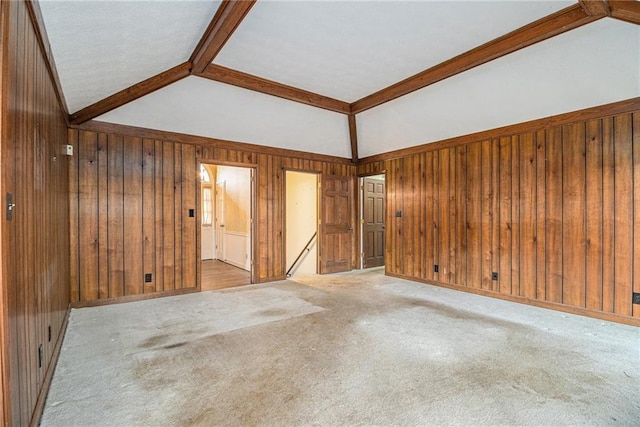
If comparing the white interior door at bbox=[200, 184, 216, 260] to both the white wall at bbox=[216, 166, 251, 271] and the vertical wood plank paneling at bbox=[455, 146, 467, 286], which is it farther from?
the vertical wood plank paneling at bbox=[455, 146, 467, 286]

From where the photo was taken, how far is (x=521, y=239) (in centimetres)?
422

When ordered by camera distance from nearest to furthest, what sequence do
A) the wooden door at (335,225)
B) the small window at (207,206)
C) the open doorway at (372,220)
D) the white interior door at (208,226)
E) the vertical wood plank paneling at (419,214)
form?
the vertical wood plank paneling at (419,214) → the wooden door at (335,225) → the open doorway at (372,220) → the white interior door at (208,226) → the small window at (207,206)

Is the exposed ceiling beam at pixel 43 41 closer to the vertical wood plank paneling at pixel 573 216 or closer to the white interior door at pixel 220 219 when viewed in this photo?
the white interior door at pixel 220 219

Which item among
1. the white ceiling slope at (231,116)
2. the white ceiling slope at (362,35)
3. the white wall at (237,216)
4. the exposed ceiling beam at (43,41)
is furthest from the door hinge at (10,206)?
the white wall at (237,216)

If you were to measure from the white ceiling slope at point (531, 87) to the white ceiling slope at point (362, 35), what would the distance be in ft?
1.92

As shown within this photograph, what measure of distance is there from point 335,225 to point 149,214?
3.51 m

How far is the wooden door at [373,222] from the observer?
23.0 ft

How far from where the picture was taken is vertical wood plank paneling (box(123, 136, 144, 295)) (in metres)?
4.27

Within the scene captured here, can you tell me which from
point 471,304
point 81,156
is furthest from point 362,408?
point 81,156

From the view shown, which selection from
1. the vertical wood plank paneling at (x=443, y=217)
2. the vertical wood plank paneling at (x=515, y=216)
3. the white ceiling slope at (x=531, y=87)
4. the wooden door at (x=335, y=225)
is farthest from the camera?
the wooden door at (x=335, y=225)

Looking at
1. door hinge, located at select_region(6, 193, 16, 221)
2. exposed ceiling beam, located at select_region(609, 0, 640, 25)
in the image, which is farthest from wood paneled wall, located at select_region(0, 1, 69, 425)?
exposed ceiling beam, located at select_region(609, 0, 640, 25)

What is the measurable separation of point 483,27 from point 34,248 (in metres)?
4.01

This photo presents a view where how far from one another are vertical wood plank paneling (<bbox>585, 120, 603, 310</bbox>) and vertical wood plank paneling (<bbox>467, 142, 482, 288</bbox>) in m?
1.28

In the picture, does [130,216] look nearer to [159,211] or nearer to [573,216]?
[159,211]
